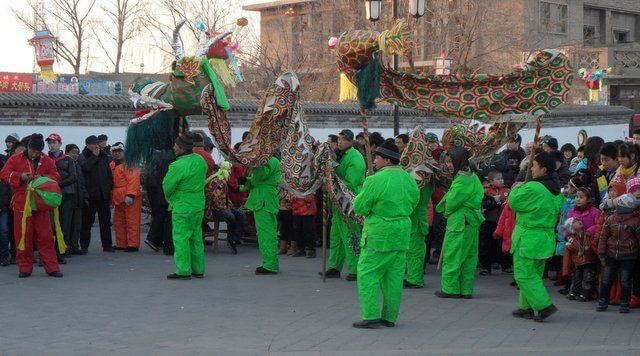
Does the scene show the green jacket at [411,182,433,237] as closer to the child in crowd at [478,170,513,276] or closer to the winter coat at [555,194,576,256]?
the child in crowd at [478,170,513,276]

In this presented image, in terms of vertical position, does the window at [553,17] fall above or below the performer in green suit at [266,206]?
above

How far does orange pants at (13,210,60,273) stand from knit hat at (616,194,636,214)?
655cm

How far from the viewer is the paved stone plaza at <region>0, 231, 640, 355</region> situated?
7516mm

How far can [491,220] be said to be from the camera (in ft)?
38.4

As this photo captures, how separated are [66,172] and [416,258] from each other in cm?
501

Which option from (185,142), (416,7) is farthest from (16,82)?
(185,142)

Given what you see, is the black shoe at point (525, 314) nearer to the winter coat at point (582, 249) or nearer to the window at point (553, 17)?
the winter coat at point (582, 249)

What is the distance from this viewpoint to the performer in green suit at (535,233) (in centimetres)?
849

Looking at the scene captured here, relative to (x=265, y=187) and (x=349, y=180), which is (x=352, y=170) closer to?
(x=349, y=180)

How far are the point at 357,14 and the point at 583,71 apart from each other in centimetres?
872

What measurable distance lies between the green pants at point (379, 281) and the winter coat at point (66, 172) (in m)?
5.63

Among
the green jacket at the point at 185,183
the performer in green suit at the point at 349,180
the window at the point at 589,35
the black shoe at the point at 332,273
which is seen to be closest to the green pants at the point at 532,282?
the performer in green suit at the point at 349,180

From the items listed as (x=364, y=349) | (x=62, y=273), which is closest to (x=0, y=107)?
(x=62, y=273)

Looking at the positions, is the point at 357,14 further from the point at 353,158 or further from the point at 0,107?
the point at 353,158
